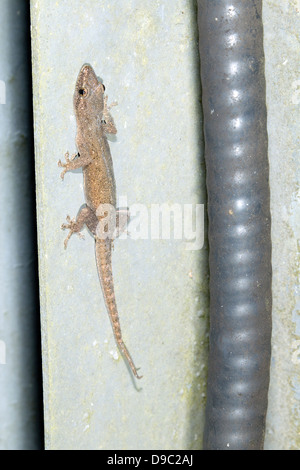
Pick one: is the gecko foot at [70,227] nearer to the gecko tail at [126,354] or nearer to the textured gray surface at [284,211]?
the gecko tail at [126,354]

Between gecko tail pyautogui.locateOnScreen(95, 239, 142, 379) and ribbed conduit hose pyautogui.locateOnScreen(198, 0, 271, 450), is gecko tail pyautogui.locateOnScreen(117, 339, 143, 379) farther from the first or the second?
ribbed conduit hose pyautogui.locateOnScreen(198, 0, 271, 450)

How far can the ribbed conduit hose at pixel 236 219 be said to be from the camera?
1840 millimetres

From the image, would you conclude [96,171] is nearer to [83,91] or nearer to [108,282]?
[83,91]

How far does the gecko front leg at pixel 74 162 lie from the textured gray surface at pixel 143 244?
0.09 feet

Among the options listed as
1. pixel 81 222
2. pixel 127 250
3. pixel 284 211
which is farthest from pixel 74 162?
pixel 284 211

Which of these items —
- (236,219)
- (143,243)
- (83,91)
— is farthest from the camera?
(143,243)

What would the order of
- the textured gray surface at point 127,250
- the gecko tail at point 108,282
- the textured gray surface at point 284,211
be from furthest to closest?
1. the textured gray surface at point 284,211
2. the gecko tail at point 108,282
3. the textured gray surface at point 127,250

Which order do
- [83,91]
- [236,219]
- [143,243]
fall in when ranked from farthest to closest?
[143,243], [236,219], [83,91]

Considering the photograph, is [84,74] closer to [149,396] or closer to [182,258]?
[182,258]

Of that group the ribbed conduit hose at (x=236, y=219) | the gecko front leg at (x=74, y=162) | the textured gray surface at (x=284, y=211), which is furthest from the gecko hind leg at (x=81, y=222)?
the textured gray surface at (x=284, y=211)

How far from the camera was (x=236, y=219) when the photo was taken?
1.92 metres

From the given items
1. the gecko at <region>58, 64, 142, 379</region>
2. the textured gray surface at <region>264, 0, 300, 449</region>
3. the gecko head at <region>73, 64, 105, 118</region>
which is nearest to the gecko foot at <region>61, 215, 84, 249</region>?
the gecko at <region>58, 64, 142, 379</region>

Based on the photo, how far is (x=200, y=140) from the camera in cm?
212

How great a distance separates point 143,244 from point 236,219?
34 cm
